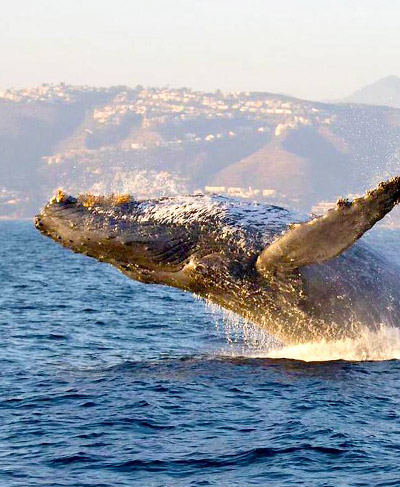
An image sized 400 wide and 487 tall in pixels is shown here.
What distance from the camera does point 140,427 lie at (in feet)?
49.0

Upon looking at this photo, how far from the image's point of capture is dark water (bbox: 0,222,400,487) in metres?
13.0

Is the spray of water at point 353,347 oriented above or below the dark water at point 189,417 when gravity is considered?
above

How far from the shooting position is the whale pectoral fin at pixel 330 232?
1434cm

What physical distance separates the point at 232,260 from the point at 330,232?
2422mm

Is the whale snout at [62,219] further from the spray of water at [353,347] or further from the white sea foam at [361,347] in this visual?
the white sea foam at [361,347]

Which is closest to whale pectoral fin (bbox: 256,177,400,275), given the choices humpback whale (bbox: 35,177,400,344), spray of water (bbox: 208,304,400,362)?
humpback whale (bbox: 35,177,400,344)

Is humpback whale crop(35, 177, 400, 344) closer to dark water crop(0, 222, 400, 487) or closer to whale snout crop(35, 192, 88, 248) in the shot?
whale snout crop(35, 192, 88, 248)

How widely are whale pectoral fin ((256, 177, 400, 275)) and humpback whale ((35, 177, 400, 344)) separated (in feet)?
0.95

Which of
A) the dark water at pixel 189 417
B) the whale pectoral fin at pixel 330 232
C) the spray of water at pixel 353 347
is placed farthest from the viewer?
the spray of water at pixel 353 347

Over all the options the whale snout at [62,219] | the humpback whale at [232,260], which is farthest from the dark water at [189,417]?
the whale snout at [62,219]

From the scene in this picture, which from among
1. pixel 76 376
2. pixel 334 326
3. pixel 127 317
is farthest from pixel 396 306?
pixel 127 317

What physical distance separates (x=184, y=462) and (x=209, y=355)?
7.73 meters

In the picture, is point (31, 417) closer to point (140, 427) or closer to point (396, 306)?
point (140, 427)

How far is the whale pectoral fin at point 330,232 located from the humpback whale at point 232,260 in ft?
0.95
